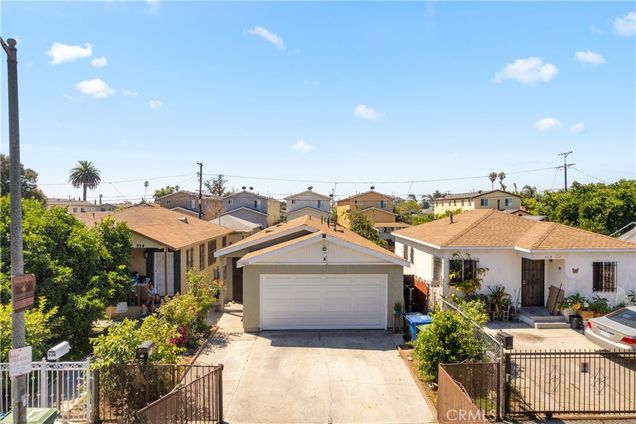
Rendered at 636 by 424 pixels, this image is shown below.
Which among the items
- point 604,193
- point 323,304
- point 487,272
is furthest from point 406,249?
point 604,193

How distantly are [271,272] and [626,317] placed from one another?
35.6ft

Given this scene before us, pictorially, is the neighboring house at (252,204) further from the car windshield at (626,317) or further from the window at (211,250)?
the car windshield at (626,317)

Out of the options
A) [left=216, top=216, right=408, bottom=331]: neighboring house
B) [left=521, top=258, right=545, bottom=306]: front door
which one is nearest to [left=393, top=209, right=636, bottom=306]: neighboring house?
[left=521, top=258, right=545, bottom=306]: front door

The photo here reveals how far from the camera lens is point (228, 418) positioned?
25.1 feet

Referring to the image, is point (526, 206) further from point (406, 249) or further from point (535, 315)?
point (535, 315)

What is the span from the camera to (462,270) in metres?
15.0

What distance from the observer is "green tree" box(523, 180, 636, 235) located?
2700 centimetres

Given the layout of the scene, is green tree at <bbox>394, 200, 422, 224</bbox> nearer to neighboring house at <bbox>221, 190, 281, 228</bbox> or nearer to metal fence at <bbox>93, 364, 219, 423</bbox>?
neighboring house at <bbox>221, 190, 281, 228</bbox>

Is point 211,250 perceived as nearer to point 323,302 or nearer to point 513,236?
point 323,302

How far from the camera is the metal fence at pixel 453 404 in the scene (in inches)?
239

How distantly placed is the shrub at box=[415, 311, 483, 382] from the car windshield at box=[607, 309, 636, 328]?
16.2ft

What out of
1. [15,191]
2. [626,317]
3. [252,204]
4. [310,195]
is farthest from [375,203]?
[15,191]

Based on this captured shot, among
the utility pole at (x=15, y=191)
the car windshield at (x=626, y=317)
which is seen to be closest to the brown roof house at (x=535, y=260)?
the car windshield at (x=626, y=317)

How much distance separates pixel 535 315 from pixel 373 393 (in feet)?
29.7
